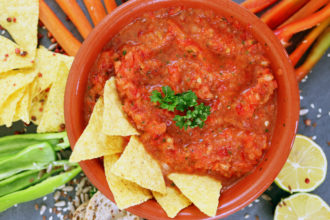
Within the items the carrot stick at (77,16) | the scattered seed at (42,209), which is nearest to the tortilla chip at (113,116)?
the carrot stick at (77,16)

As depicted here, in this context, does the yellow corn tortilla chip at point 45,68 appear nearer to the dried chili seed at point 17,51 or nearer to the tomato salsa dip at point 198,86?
the dried chili seed at point 17,51

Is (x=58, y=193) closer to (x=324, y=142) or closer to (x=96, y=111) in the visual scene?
(x=96, y=111)

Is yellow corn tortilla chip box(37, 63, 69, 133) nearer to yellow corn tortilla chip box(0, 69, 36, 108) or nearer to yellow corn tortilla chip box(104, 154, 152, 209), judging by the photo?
yellow corn tortilla chip box(0, 69, 36, 108)

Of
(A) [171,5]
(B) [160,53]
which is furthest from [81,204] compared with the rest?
(A) [171,5]

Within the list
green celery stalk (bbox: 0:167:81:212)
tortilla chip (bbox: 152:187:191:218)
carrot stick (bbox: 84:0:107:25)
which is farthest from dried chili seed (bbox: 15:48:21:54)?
tortilla chip (bbox: 152:187:191:218)

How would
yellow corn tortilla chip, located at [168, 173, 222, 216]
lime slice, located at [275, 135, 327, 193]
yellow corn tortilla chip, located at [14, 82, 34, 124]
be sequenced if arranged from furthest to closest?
lime slice, located at [275, 135, 327, 193]
yellow corn tortilla chip, located at [14, 82, 34, 124]
yellow corn tortilla chip, located at [168, 173, 222, 216]

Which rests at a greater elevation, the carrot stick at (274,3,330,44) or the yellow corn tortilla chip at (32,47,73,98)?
the yellow corn tortilla chip at (32,47,73,98)
